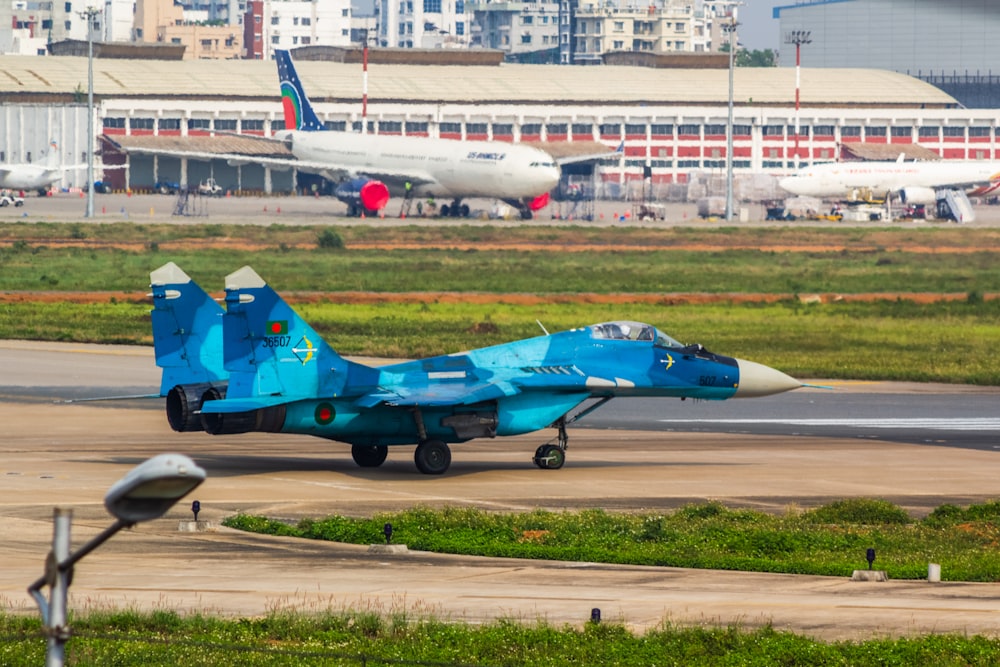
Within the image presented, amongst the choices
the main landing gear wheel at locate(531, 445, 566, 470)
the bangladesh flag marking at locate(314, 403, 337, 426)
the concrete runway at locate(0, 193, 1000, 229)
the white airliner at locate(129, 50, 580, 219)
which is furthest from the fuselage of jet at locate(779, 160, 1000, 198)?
the bangladesh flag marking at locate(314, 403, 337, 426)

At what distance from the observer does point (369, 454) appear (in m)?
35.6

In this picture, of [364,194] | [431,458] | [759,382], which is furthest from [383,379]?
[364,194]

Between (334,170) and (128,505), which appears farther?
(334,170)

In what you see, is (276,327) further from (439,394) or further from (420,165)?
(420,165)

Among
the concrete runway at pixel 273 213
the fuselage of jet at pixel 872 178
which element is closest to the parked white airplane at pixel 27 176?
the concrete runway at pixel 273 213

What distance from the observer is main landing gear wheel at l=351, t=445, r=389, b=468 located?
116 feet

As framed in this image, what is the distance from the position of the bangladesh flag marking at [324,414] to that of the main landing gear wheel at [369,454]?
218 centimetres

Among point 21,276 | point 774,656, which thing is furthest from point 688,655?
point 21,276

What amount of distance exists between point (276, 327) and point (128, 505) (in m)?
24.5

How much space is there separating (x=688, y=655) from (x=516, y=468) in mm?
18739

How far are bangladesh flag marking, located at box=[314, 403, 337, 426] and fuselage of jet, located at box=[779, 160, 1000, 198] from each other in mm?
134063

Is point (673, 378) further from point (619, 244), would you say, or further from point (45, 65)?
point (45, 65)

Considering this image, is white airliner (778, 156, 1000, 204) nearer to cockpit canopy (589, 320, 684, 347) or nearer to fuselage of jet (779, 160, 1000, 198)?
fuselage of jet (779, 160, 1000, 198)

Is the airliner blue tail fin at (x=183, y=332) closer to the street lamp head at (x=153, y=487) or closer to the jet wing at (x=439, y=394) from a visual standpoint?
the jet wing at (x=439, y=394)
